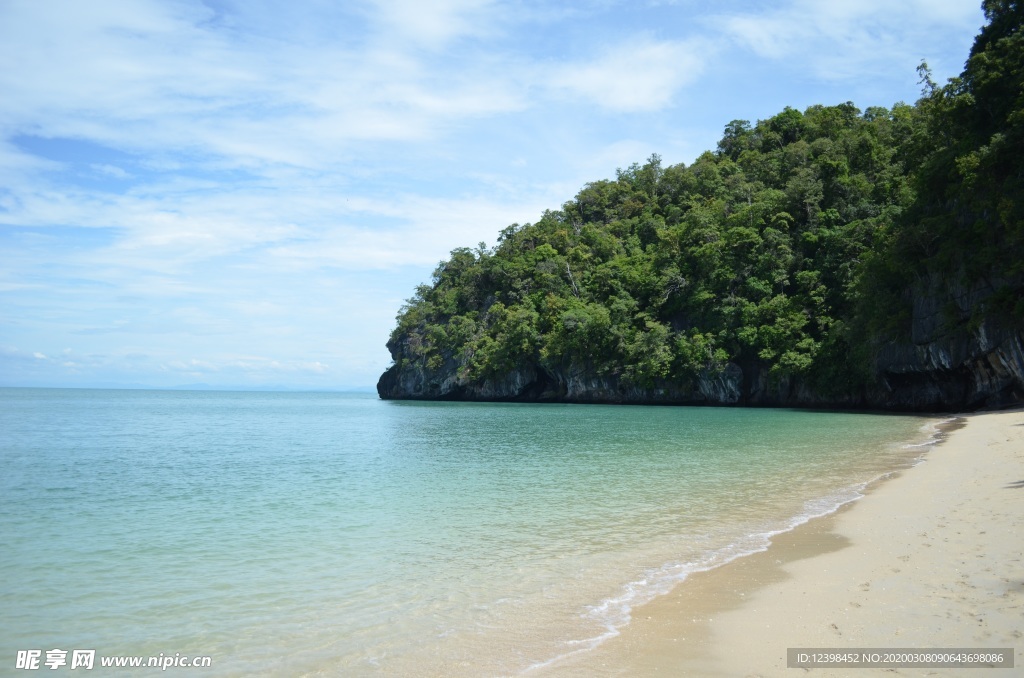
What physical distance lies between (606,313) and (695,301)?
27.5 ft

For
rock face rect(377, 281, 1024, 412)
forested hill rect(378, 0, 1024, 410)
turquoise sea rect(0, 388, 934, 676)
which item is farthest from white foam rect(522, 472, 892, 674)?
rock face rect(377, 281, 1024, 412)

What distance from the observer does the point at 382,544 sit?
29.6 feet

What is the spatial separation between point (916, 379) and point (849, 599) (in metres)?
35.1

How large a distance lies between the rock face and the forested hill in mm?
116

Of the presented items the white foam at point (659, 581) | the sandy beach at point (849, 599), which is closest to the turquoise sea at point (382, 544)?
the white foam at point (659, 581)

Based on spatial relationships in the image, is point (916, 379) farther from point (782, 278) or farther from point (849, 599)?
point (849, 599)

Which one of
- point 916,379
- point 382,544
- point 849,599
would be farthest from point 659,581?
point 916,379

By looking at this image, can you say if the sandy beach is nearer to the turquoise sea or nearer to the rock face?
the turquoise sea

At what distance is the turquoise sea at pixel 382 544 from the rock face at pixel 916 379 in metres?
11.1

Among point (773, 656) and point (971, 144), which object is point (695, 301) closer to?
point (971, 144)

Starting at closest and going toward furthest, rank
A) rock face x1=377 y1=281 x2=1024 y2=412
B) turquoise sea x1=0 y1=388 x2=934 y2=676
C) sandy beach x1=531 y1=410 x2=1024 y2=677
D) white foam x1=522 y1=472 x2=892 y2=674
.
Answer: sandy beach x1=531 y1=410 x2=1024 y2=677, white foam x1=522 y1=472 x2=892 y2=674, turquoise sea x1=0 y1=388 x2=934 y2=676, rock face x1=377 y1=281 x2=1024 y2=412

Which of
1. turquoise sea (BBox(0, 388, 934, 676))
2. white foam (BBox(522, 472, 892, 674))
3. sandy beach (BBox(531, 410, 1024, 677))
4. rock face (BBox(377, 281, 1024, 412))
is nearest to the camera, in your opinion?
sandy beach (BBox(531, 410, 1024, 677))

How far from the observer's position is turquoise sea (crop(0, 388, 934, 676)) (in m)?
5.66

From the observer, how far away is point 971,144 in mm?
28453
